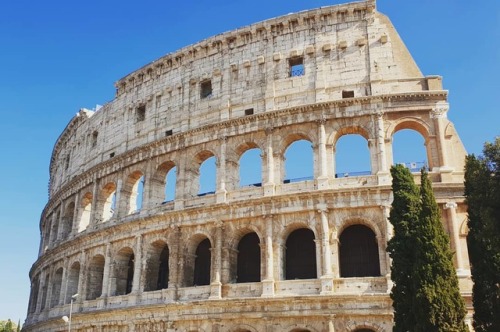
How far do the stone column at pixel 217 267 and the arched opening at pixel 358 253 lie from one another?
4.52 m

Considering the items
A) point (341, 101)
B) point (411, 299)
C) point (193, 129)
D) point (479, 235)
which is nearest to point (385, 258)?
point (411, 299)

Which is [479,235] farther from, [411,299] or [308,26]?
[308,26]

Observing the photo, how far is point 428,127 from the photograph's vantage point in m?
18.5

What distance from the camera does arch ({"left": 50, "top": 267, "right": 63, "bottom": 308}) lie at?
26203 mm

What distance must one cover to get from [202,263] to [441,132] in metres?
10.8

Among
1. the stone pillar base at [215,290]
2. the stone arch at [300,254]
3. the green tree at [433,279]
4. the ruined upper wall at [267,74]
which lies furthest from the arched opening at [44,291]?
the green tree at [433,279]

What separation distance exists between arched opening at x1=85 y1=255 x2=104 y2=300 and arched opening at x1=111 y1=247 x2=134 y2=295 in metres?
1.48

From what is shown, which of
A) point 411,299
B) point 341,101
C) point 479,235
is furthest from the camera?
point 341,101

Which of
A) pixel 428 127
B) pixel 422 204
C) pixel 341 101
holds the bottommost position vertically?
pixel 422 204

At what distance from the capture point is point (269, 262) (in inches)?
705

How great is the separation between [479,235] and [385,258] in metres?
4.82

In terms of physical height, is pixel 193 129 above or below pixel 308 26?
below

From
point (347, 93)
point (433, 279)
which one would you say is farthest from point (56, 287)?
point (433, 279)

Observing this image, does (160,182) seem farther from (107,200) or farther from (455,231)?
(455,231)
